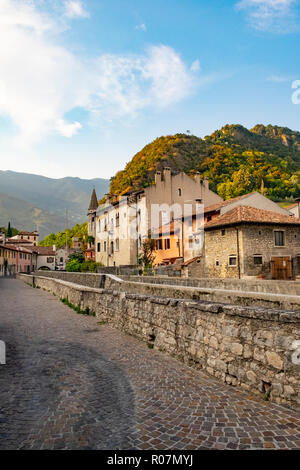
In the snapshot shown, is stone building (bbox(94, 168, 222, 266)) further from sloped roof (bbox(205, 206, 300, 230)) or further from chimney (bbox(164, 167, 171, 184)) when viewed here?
sloped roof (bbox(205, 206, 300, 230))

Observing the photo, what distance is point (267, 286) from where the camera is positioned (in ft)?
43.3

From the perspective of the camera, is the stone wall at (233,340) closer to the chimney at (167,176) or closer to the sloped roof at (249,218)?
the sloped roof at (249,218)

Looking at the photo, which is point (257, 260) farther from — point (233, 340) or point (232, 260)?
point (233, 340)

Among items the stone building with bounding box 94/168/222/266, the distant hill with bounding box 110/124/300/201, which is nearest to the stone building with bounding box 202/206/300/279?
the stone building with bounding box 94/168/222/266

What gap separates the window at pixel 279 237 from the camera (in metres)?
26.4

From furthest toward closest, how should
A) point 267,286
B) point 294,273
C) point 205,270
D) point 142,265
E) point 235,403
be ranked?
point 142,265 < point 205,270 < point 294,273 < point 267,286 < point 235,403

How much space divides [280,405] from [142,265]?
36366 millimetres

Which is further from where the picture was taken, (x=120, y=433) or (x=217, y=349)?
(x=217, y=349)

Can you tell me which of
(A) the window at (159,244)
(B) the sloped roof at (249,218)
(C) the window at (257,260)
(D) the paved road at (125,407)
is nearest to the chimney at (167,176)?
(A) the window at (159,244)

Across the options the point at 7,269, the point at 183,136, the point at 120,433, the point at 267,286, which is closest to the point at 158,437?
the point at 120,433

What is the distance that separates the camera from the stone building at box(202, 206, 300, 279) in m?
25.5

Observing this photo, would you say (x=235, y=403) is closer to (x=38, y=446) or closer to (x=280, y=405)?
(x=280, y=405)

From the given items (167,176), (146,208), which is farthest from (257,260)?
(167,176)

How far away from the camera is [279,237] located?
26531mm
